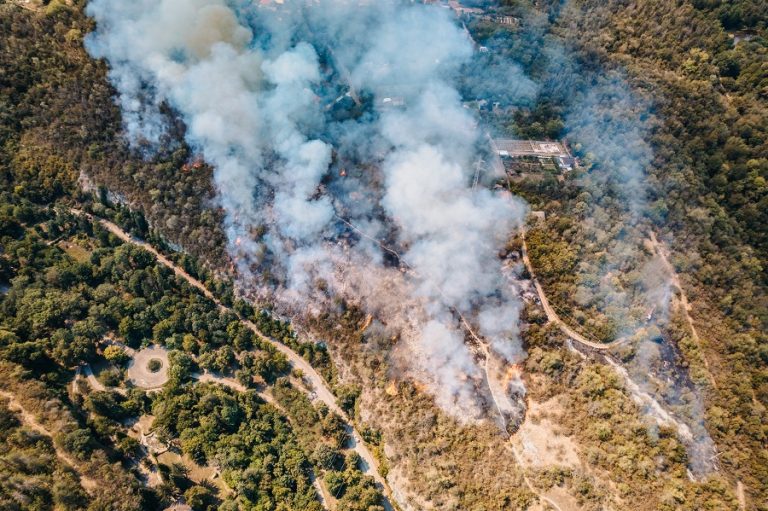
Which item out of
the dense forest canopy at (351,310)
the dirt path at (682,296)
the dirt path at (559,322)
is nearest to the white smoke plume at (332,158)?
the dense forest canopy at (351,310)

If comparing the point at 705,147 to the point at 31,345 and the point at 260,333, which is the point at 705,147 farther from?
the point at 31,345

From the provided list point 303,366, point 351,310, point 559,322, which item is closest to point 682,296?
point 559,322

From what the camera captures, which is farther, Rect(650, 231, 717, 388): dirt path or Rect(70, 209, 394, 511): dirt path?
Rect(70, 209, 394, 511): dirt path

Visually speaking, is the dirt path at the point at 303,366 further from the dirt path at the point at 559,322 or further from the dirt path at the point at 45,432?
the dirt path at the point at 559,322

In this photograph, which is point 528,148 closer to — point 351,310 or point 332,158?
point 332,158

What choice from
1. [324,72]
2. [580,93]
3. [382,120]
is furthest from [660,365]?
[324,72]

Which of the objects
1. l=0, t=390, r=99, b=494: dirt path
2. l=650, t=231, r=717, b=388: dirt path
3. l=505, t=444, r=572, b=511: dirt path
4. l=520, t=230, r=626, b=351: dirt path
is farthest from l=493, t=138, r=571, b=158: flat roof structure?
l=0, t=390, r=99, b=494: dirt path

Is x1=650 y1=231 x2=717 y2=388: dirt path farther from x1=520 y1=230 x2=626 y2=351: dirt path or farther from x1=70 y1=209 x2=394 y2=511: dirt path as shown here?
x1=70 y1=209 x2=394 y2=511: dirt path
